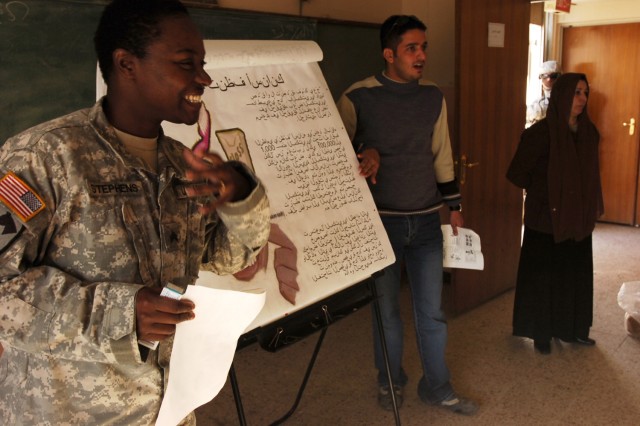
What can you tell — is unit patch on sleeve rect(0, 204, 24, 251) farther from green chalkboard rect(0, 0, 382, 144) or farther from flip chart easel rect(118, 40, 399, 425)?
green chalkboard rect(0, 0, 382, 144)

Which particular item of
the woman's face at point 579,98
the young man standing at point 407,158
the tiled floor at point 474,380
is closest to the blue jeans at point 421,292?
the young man standing at point 407,158

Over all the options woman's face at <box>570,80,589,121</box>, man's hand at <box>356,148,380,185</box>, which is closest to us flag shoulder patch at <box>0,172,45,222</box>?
man's hand at <box>356,148,380,185</box>

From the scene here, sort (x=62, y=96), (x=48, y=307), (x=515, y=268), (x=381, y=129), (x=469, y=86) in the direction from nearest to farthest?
(x=48, y=307) → (x=62, y=96) → (x=381, y=129) → (x=469, y=86) → (x=515, y=268)

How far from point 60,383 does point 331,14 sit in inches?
115

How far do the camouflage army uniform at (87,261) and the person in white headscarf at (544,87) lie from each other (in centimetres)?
471

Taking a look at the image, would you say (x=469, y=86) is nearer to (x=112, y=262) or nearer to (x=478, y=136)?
(x=478, y=136)

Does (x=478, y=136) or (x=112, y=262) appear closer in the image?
(x=112, y=262)

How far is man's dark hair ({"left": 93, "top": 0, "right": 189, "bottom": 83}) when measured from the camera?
0.97m

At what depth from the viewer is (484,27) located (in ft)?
10.8

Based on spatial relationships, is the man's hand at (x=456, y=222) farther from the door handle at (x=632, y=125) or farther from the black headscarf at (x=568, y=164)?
the door handle at (x=632, y=125)

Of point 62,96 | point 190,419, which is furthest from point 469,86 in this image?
point 190,419

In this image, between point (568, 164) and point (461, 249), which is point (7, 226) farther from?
point (568, 164)

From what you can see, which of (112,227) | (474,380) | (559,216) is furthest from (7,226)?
(559,216)

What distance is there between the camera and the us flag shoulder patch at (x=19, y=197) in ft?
2.78
